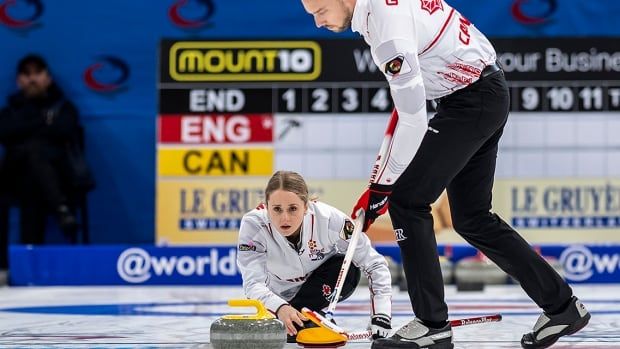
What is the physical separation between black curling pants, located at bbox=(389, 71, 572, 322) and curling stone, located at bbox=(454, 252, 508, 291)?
3620mm

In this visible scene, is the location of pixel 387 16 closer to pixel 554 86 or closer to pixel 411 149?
pixel 411 149

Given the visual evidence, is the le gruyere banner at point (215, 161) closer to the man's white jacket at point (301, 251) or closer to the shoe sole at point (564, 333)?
the man's white jacket at point (301, 251)

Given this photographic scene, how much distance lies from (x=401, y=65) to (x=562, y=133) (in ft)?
17.3

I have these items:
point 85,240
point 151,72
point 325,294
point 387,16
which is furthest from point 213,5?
point 387,16

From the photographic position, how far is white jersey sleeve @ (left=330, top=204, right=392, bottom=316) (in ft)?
12.8

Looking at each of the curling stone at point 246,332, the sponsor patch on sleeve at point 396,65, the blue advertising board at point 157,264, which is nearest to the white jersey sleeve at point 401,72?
the sponsor patch on sleeve at point 396,65

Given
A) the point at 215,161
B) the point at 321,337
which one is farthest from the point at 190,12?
the point at 321,337

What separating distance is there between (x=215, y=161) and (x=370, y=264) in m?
4.50

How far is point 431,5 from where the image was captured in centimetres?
351

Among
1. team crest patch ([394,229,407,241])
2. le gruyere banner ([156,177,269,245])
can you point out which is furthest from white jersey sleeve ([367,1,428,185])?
le gruyere banner ([156,177,269,245])

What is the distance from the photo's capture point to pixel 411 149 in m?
3.38

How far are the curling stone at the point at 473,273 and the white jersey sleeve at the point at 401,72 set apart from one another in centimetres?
405

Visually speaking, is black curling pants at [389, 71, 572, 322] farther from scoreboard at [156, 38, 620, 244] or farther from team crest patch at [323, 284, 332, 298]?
scoreboard at [156, 38, 620, 244]

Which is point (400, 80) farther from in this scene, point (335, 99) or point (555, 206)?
point (555, 206)
